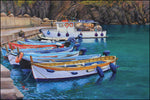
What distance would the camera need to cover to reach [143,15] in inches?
5576

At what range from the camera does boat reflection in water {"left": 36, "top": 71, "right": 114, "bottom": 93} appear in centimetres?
1817

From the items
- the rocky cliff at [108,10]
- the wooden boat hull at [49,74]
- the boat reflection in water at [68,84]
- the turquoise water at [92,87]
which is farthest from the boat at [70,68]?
the rocky cliff at [108,10]

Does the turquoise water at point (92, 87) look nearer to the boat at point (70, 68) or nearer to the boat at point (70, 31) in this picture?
the boat at point (70, 68)

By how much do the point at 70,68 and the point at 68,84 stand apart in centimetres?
161

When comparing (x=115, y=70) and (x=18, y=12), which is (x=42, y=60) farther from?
(x=18, y=12)

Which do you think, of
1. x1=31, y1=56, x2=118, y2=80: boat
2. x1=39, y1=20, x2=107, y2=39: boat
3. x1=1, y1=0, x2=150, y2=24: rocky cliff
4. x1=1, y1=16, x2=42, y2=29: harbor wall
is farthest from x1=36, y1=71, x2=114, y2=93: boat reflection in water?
x1=1, y1=0, x2=150, y2=24: rocky cliff

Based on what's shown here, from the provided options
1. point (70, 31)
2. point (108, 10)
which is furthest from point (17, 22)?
point (108, 10)

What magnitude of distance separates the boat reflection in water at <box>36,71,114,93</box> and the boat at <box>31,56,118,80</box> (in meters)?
0.47

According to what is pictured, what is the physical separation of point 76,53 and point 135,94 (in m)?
11.6

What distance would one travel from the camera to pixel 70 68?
19781 millimetres

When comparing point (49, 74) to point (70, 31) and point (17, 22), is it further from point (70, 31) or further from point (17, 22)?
point (17, 22)

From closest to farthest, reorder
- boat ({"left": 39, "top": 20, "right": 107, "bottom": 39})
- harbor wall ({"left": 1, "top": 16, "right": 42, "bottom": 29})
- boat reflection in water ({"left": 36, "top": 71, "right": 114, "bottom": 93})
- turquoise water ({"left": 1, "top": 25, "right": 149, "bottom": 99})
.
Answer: turquoise water ({"left": 1, "top": 25, "right": 149, "bottom": 99}), boat reflection in water ({"left": 36, "top": 71, "right": 114, "bottom": 93}), boat ({"left": 39, "top": 20, "right": 107, "bottom": 39}), harbor wall ({"left": 1, "top": 16, "right": 42, "bottom": 29})

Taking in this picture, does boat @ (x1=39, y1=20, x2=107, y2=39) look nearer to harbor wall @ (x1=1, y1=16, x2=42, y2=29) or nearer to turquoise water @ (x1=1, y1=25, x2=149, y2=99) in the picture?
harbor wall @ (x1=1, y1=16, x2=42, y2=29)

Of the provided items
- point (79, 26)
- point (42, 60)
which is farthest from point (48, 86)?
point (79, 26)
